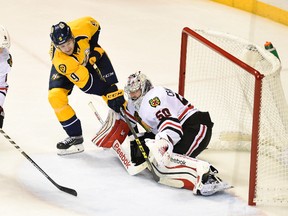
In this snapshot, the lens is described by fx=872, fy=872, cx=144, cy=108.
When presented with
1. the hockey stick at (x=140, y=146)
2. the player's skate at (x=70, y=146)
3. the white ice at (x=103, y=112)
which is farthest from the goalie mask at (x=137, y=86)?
the player's skate at (x=70, y=146)

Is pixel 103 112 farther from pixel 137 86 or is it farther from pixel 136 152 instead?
pixel 137 86

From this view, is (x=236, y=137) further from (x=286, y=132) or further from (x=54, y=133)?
(x=54, y=133)

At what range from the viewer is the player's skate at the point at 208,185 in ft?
13.6

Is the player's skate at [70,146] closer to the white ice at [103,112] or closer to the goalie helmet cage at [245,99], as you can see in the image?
the white ice at [103,112]

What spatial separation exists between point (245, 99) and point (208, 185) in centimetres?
69

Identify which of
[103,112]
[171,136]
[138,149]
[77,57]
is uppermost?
[77,57]

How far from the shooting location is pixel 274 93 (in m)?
4.25

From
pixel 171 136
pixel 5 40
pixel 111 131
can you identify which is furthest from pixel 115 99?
pixel 5 40

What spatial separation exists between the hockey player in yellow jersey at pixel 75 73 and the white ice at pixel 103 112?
6.5 inches

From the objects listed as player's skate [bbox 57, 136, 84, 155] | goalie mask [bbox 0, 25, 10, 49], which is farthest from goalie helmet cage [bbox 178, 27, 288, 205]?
goalie mask [bbox 0, 25, 10, 49]

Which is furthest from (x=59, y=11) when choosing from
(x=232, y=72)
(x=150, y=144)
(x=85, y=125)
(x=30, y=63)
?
(x=150, y=144)

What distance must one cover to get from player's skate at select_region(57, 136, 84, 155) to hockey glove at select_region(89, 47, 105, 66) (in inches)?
16.6

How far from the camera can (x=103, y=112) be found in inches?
211

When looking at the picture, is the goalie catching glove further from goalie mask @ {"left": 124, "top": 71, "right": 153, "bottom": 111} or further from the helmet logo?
the helmet logo
